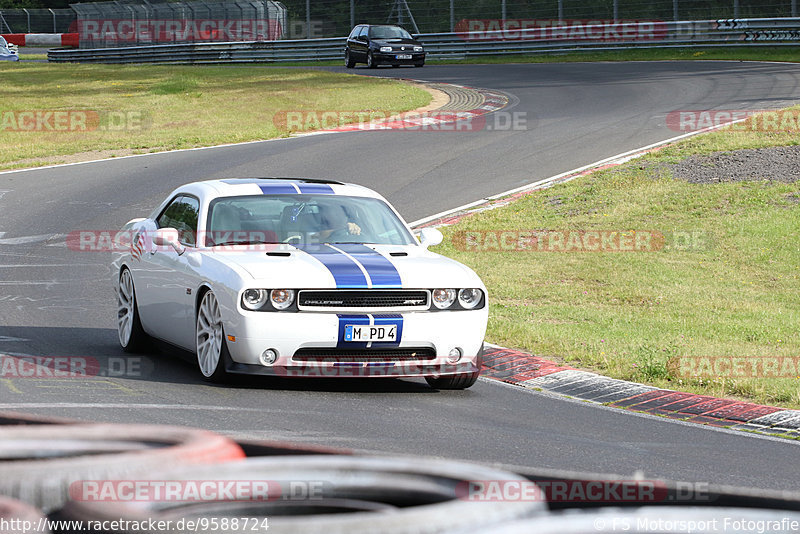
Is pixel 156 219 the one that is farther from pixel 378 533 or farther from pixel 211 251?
pixel 378 533

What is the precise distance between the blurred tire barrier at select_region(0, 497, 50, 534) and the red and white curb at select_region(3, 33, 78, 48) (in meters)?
65.7

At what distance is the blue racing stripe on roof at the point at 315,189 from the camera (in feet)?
32.4

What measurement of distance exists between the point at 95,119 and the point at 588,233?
1800 cm

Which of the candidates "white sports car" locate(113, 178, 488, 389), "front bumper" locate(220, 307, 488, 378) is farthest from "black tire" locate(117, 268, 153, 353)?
"front bumper" locate(220, 307, 488, 378)

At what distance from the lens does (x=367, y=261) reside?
876 cm
